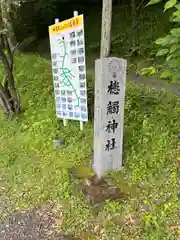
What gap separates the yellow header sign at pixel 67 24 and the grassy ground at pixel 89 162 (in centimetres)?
135

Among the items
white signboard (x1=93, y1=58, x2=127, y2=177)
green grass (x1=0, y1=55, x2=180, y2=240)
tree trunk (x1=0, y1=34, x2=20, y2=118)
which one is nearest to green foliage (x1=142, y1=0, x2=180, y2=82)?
white signboard (x1=93, y1=58, x2=127, y2=177)

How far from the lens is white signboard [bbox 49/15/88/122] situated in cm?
425

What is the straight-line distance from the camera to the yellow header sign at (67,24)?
13.3ft

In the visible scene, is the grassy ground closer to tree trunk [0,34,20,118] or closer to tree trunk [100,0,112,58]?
tree trunk [0,34,20,118]

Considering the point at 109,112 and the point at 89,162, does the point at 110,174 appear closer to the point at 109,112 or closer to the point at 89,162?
the point at 89,162

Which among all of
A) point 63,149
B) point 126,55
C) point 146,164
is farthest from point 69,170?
point 126,55

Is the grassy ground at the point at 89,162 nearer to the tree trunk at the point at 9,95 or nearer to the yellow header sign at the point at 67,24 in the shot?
the tree trunk at the point at 9,95

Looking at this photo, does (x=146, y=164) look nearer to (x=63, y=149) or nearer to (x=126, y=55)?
(x=63, y=149)

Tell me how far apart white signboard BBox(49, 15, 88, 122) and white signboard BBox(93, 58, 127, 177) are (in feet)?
3.37

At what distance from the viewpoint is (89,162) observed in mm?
4109

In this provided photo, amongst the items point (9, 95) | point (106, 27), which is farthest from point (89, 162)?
point (9, 95)

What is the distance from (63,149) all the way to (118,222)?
5.88 ft

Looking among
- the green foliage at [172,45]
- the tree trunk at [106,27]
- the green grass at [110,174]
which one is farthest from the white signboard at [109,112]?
the green foliage at [172,45]

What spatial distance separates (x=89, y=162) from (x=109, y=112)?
103cm
